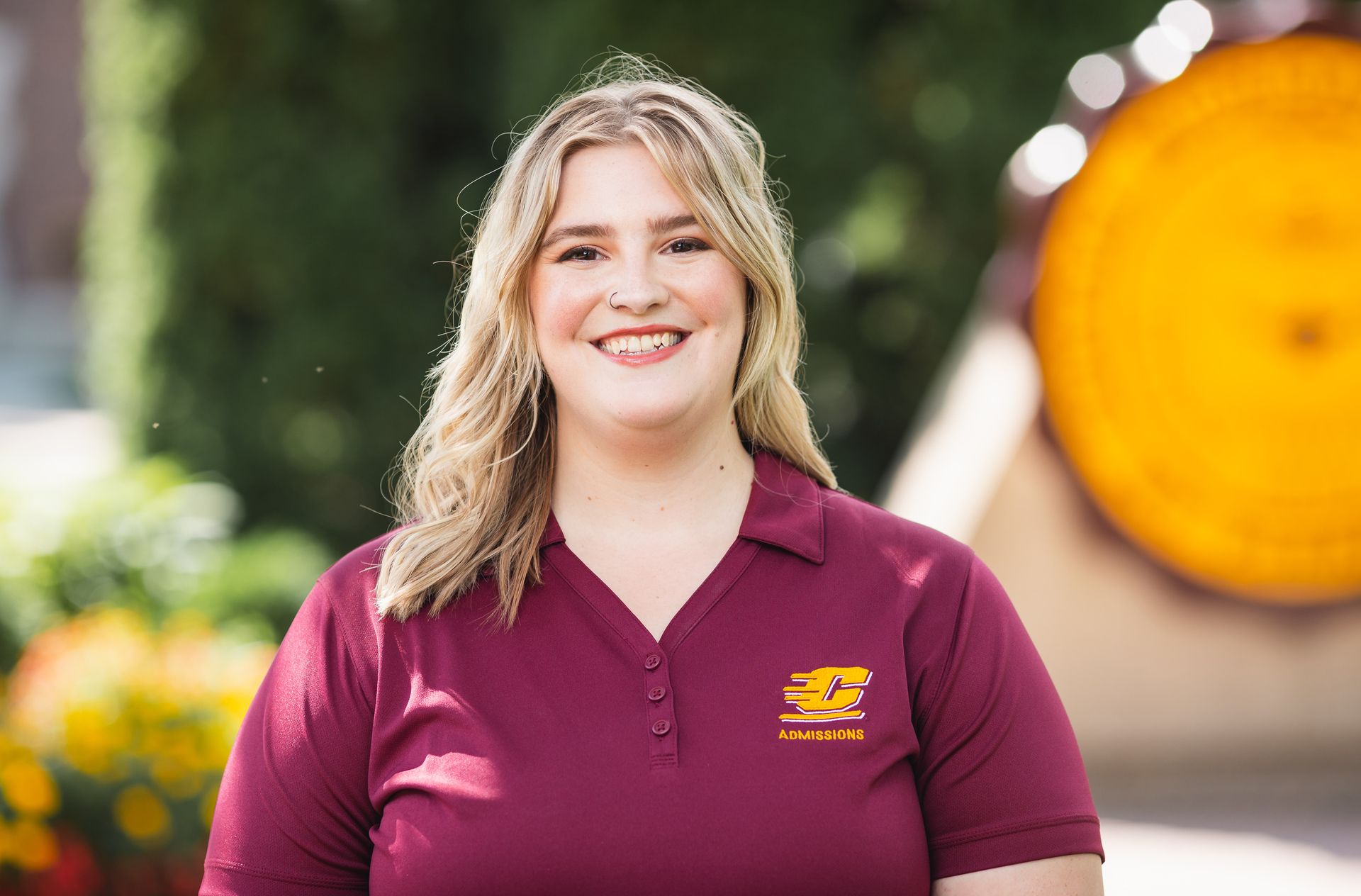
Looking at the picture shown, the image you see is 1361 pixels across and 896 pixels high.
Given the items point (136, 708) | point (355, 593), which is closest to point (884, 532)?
point (355, 593)

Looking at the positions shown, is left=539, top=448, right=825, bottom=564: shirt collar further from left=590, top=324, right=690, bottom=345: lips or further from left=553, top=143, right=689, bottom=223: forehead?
left=553, top=143, right=689, bottom=223: forehead

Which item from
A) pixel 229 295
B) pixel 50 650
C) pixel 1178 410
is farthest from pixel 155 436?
pixel 1178 410

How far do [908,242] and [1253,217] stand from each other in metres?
2.88

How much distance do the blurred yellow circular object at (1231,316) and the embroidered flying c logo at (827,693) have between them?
10.1ft

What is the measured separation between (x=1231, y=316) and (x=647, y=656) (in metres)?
3.43

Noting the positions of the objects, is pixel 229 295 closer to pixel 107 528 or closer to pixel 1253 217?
pixel 107 528

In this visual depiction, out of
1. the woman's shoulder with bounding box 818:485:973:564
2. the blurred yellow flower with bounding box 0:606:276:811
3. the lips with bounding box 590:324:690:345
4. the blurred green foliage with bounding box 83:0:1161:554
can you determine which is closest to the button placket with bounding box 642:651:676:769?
the woman's shoulder with bounding box 818:485:973:564

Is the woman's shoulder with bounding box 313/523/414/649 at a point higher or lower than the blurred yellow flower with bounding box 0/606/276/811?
higher

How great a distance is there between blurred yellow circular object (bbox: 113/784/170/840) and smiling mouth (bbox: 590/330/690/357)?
1.99 meters

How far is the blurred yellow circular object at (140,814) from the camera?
3.19 metres

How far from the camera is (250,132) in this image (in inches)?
279

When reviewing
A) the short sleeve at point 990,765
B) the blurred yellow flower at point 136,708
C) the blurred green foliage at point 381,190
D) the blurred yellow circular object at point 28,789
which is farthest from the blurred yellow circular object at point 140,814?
the blurred green foliage at point 381,190

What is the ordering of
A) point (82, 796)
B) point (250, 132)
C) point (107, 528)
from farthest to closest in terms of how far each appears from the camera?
point (250, 132) < point (107, 528) < point (82, 796)

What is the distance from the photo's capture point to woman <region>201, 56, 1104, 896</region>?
5.41 feet
